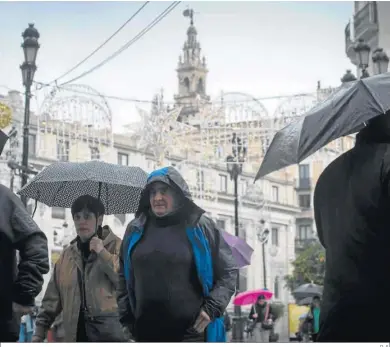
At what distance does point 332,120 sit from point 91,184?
13.2 ft

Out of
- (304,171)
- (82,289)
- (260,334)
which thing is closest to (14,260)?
(82,289)

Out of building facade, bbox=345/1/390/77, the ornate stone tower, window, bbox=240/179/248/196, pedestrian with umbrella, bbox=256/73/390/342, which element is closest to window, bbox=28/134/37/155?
window, bbox=240/179/248/196

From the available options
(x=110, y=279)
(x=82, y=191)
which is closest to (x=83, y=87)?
(x=82, y=191)

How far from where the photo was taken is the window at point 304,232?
3071 inches

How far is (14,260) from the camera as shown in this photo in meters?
4.75

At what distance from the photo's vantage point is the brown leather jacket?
638 centimetres

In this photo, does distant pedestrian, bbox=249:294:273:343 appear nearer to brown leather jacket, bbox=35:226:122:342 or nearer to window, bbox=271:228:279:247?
brown leather jacket, bbox=35:226:122:342

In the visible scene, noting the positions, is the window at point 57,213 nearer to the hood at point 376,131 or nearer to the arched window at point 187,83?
the hood at point 376,131

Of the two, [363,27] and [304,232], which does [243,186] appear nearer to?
[304,232]

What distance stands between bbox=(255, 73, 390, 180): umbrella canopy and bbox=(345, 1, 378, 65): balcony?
20874 mm

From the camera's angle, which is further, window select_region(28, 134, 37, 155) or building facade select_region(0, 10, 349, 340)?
window select_region(28, 134, 37, 155)

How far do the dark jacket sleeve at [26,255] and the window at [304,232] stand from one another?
74.0 meters

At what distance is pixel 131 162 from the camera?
51.8 metres

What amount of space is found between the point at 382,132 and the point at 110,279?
2587 mm
